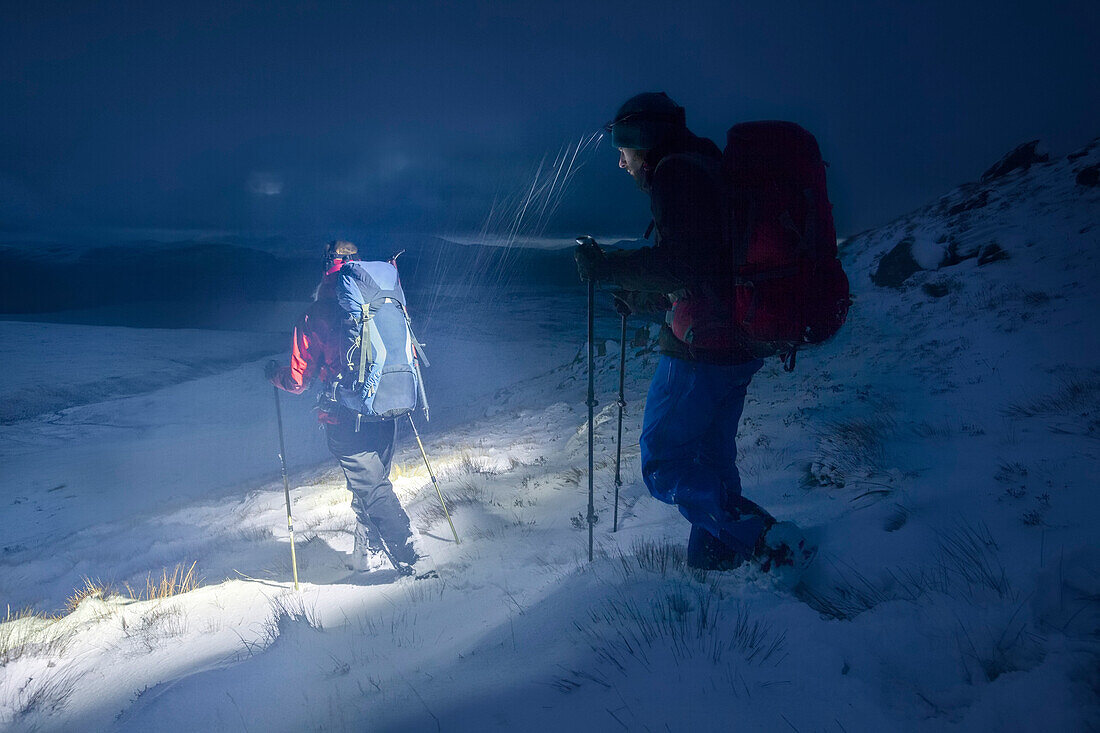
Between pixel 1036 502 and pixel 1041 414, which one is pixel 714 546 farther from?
pixel 1041 414

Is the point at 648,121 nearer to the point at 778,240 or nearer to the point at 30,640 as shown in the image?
the point at 778,240

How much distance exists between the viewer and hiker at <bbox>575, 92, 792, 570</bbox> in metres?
2.02

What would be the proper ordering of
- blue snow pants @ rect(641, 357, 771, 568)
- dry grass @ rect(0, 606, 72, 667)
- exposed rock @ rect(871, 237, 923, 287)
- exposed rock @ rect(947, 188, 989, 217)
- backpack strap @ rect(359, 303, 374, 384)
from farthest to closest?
exposed rock @ rect(947, 188, 989, 217), exposed rock @ rect(871, 237, 923, 287), backpack strap @ rect(359, 303, 374, 384), dry grass @ rect(0, 606, 72, 667), blue snow pants @ rect(641, 357, 771, 568)

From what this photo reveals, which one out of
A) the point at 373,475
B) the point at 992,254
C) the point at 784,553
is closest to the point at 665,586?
the point at 784,553

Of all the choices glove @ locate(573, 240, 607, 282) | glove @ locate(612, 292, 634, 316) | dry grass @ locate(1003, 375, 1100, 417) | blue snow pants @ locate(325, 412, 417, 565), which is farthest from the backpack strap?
dry grass @ locate(1003, 375, 1100, 417)

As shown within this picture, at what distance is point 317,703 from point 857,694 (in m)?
2.03

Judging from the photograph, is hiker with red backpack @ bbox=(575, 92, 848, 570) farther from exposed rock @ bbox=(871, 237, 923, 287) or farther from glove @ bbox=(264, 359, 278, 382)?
exposed rock @ bbox=(871, 237, 923, 287)

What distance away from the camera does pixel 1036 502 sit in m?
2.36

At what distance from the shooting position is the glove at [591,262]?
2227 millimetres

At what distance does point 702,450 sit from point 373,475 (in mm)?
3193

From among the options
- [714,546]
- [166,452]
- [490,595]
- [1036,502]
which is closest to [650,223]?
[714,546]

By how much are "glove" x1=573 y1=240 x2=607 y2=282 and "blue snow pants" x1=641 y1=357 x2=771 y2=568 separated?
0.58 metres

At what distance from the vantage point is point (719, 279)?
2055mm

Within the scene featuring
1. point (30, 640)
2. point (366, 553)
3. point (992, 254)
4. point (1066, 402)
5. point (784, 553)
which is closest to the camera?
point (784, 553)
